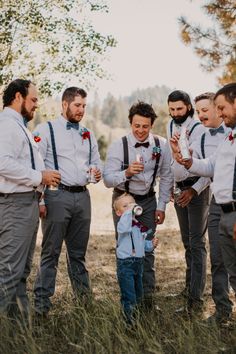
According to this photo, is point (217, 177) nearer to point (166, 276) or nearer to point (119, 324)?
point (119, 324)

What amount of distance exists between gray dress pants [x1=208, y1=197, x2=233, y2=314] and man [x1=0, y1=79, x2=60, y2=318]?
1588 mm

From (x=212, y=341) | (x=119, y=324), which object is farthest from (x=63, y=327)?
(x=212, y=341)

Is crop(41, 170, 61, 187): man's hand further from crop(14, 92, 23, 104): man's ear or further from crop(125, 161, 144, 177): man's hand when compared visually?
crop(125, 161, 144, 177): man's hand

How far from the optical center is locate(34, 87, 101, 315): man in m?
6.04

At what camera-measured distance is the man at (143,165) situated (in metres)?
6.28

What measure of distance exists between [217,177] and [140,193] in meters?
1.56

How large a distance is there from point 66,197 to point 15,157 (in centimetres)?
105

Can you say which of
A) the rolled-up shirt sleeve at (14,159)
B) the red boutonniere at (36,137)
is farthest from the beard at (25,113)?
the red boutonniere at (36,137)

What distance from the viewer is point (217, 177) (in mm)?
5078

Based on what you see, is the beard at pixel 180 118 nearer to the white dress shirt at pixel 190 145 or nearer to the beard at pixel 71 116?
the white dress shirt at pixel 190 145

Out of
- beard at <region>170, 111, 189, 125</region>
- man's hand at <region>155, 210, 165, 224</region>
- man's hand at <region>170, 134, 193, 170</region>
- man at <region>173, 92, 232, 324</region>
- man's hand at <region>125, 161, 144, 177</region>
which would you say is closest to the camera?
man's hand at <region>170, 134, 193, 170</region>

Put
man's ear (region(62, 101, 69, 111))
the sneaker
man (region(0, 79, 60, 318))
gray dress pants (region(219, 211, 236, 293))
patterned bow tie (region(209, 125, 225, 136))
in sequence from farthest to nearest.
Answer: man's ear (region(62, 101, 69, 111))
patterned bow tie (region(209, 125, 225, 136))
the sneaker
man (region(0, 79, 60, 318))
gray dress pants (region(219, 211, 236, 293))

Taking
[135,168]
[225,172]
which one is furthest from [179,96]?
[225,172]

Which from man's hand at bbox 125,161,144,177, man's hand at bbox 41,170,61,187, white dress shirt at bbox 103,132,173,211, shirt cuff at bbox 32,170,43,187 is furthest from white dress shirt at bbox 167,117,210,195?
shirt cuff at bbox 32,170,43,187
